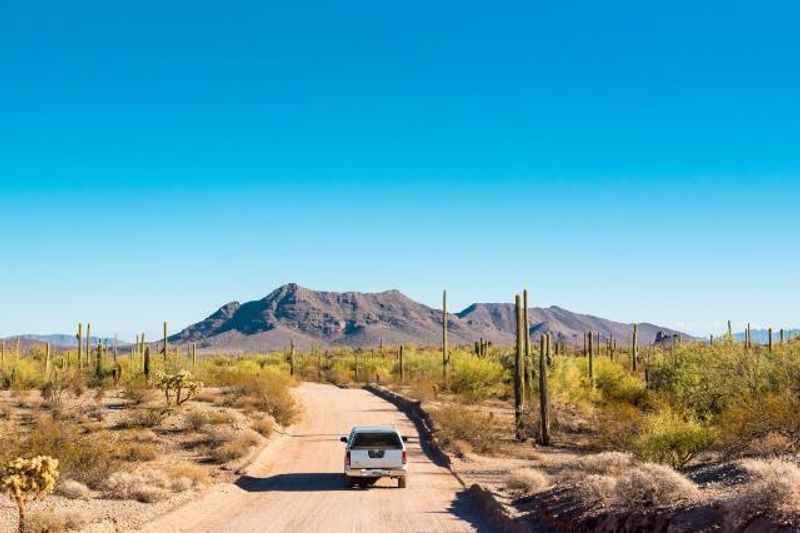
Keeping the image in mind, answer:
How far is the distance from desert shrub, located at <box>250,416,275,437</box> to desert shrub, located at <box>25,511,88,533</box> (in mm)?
16632

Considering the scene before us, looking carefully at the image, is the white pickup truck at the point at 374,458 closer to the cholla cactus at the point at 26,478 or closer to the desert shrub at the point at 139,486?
the desert shrub at the point at 139,486

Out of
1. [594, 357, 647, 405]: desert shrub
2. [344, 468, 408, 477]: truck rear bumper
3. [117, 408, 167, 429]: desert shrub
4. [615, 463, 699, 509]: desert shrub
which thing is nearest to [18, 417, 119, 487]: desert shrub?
[117, 408, 167, 429]: desert shrub

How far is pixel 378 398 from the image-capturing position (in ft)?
176

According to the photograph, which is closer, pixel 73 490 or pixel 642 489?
pixel 642 489

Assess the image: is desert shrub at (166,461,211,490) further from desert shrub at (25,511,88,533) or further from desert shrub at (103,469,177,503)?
desert shrub at (25,511,88,533)

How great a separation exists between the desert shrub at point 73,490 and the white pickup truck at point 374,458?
6.30 m

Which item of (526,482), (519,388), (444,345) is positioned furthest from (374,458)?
(444,345)

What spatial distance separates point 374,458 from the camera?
2073cm

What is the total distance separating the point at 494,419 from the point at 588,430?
475 centimetres

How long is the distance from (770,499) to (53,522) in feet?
40.3

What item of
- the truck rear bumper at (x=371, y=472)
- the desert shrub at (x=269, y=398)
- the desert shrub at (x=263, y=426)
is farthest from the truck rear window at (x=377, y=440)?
the desert shrub at (x=269, y=398)

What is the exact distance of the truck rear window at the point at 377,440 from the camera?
68.9 feet

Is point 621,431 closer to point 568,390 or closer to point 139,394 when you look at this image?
point 568,390

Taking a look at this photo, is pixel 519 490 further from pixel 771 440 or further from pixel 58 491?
pixel 58 491
